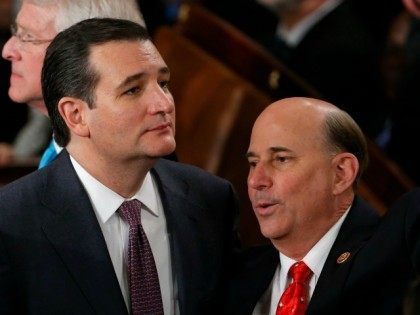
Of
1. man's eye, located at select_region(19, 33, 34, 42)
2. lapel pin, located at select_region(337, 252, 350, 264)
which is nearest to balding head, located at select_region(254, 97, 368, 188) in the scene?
lapel pin, located at select_region(337, 252, 350, 264)

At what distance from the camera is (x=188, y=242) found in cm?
337

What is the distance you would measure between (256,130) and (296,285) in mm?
472

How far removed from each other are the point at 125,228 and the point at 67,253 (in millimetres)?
226

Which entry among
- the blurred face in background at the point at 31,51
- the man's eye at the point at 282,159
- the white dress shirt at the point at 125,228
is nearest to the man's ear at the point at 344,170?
the man's eye at the point at 282,159

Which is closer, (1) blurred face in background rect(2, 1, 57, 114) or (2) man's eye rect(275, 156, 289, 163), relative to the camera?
(2) man's eye rect(275, 156, 289, 163)

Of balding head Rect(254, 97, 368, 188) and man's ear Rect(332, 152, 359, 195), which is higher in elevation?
balding head Rect(254, 97, 368, 188)

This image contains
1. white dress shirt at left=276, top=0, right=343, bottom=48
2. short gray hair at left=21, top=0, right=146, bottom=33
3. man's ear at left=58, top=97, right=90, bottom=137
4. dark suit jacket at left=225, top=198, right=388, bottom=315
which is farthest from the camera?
white dress shirt at left=276, top=0, right=343, bottom=48

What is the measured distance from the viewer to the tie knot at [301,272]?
3260mm

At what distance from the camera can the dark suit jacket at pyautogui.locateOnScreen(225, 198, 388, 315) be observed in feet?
10.3

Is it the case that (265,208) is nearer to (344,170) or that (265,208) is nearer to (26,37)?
(344,170)

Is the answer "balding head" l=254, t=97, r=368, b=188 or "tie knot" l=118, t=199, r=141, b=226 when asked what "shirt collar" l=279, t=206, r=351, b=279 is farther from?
"tie knot" l=118, t=199, r=141, b=226

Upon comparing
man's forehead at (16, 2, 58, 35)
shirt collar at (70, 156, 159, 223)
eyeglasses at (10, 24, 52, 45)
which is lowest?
shirt collar at (70, 156, 159, 223)

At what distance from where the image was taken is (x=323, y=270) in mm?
3230

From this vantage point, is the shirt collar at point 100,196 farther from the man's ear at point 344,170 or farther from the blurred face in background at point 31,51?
the man's ear at point 344,170
